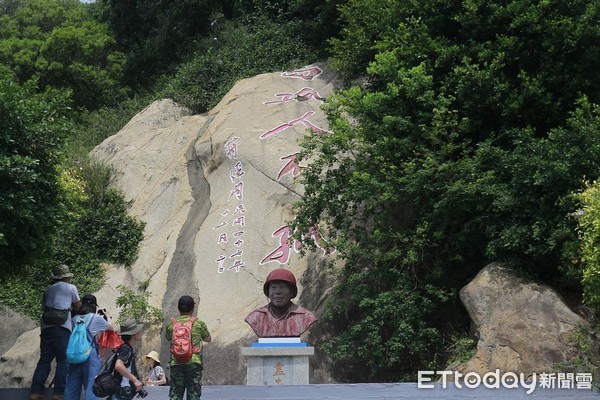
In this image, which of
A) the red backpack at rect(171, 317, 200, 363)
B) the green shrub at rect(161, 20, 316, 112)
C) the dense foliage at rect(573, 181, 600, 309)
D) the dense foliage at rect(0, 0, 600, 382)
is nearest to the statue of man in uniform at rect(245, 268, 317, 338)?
the dense foliage at rect(0, 0, 600, 382)

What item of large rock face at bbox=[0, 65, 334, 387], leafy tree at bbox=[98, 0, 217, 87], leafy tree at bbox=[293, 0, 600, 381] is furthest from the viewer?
leafy tree at bbox=[98, 0, 217, 87]

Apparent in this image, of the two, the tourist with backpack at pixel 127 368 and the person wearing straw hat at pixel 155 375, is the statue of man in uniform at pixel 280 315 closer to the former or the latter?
the person wearing straw hat at pixel 155 375

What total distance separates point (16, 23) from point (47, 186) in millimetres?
16658

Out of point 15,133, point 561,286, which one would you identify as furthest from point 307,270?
point 15,133

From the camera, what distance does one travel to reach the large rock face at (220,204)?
529 inches

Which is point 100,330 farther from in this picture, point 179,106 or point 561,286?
point 179,106

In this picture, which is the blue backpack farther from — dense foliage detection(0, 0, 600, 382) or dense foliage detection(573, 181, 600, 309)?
dense foliage detection(573, 181, 600, 309)

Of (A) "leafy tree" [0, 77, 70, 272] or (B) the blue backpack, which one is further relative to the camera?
(A) "leafy tree" [0, 77, 70, 272]

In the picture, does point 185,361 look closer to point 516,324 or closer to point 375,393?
point 375,393

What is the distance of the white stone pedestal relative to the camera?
992 cm

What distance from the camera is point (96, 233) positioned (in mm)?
15648
